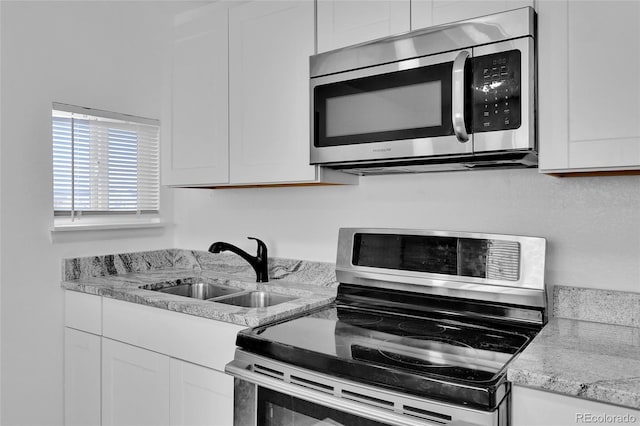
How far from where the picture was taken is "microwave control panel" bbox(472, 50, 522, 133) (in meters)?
1.34

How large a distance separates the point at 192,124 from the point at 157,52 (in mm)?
696

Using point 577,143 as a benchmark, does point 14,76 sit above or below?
above

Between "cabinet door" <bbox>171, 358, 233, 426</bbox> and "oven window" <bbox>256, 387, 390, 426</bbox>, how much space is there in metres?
0.27

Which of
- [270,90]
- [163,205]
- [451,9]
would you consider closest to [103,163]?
[163,205]

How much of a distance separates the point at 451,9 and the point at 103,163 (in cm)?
181

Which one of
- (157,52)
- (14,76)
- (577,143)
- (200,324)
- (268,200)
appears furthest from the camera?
(157,52)

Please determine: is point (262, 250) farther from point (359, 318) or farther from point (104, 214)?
point (104, 214)

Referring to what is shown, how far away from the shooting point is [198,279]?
94.0 inches

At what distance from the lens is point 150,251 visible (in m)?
2.61

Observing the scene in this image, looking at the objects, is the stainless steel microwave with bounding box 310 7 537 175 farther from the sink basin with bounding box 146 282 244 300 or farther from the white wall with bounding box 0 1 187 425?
the white wall with bounding box 0 1 187 425

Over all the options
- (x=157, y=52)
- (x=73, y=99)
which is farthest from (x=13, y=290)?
(x=157, y=52)

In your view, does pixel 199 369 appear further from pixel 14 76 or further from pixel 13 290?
pixel 14 76

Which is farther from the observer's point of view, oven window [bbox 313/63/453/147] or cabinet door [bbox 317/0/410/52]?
cabinet door [bbox 317/0/410/52]

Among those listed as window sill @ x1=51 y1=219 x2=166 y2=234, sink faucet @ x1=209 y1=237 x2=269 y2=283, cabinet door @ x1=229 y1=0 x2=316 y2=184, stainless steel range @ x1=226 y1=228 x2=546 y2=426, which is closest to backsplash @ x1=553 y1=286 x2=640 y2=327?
stainless steel range @ x1=226 y1=228 x2=546 y2=426
